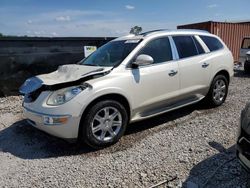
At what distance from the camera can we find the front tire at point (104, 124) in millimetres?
3945

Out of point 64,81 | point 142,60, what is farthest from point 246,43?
point 64,81

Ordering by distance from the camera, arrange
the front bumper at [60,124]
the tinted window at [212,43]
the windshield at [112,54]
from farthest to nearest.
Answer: the tinted window at [212,43] < the windshield at [112,54] < the front bumper at [60,124]

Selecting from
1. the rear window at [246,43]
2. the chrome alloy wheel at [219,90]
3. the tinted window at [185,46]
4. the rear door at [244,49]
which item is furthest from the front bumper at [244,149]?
the rear window at [246,43]

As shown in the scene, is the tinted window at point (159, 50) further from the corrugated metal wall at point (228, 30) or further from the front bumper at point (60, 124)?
the corrugated metal wall at point (228, 30)

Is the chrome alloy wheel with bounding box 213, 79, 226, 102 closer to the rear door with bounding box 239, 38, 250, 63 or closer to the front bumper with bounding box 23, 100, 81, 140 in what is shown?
the front bumper with bounding box 23, 100, 81, 140

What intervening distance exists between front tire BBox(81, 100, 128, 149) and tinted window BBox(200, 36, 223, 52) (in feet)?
8.43

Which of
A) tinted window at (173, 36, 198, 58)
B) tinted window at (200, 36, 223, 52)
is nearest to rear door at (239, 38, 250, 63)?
tinted window at (200, 36, 223, 52)

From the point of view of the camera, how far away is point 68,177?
3.45m

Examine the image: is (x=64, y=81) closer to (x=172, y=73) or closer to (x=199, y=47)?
(x=172, y=73)

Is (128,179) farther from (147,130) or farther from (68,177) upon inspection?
(147,130)

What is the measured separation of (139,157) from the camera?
3.84m

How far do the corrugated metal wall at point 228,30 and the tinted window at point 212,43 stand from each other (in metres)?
9.58

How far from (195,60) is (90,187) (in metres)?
3.21

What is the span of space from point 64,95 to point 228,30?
46.4ft
